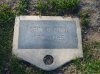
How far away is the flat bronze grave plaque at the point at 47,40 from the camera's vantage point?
138 inches

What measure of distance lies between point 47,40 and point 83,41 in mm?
512

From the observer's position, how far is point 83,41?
3.73 m

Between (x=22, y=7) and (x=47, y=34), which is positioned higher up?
(x=22, y=7)

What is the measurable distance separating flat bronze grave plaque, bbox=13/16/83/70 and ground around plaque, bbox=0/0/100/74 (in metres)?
0.09

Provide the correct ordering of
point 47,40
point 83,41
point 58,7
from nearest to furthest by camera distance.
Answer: point 47,40, point 83,41, point 58,7

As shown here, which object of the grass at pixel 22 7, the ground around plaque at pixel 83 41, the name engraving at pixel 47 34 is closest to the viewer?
the ground around plaque at pixel 83 41

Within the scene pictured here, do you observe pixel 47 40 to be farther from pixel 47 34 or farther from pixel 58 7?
pixel 58 7

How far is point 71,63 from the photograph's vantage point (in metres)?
3.53

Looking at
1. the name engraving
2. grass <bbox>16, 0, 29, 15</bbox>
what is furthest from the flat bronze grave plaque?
grass <bbox>16, 0, 29, 15</bbox>

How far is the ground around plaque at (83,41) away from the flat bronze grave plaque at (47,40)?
0.29 feet

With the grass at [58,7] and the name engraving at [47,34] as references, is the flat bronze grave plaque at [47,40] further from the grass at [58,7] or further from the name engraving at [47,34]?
the grass at [58,7]

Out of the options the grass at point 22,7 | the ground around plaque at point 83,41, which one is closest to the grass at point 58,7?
the ground around plaque at point 83,41

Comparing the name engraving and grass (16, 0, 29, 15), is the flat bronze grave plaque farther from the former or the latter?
grass (16, 0, 29, 15)

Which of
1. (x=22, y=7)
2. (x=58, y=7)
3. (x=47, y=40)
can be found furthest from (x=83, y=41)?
(x=22, y=7)
